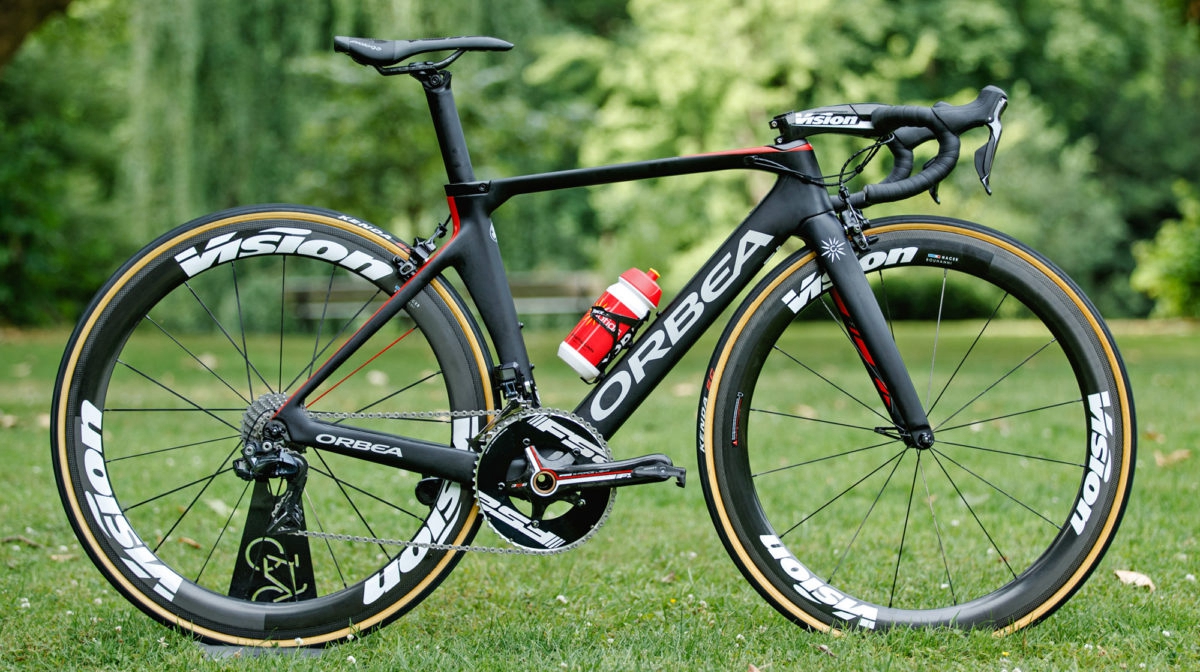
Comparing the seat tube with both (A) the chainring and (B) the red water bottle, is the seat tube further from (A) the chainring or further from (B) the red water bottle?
(A) the chainring

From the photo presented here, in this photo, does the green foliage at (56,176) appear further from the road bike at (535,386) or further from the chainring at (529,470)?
the chainring at (529,470)

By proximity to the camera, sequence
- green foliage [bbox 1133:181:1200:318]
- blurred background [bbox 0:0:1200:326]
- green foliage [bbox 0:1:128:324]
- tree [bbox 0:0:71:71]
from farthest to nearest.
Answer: green foliage [bbox 1133:181:1200:318] → green foliage [bbox 0:1:128:324] → blurred background [bbox 0:0:1200:326] → tree [bbox 0:0:71:71]

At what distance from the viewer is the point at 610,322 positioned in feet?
8.24

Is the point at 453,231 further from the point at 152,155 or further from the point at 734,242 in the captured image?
the point at 152,155

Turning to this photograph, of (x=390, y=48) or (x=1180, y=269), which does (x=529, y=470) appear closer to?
(x=390, y=48)

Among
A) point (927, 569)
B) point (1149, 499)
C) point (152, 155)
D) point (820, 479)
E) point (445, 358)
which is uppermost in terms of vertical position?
point (152, 155)

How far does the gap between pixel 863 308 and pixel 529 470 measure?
2.88ft

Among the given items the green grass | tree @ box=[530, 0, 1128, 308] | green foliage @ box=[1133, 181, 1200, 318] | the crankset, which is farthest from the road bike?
green foliage @ box=[1133, 181, 1200, 318]

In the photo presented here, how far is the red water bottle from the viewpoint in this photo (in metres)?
2.50

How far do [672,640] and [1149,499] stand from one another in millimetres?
2488

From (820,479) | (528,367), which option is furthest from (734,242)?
(820,479)

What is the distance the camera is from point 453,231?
8.46 ft

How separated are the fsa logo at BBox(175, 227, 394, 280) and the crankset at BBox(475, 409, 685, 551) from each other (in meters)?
0.50

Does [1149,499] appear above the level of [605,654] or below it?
above
